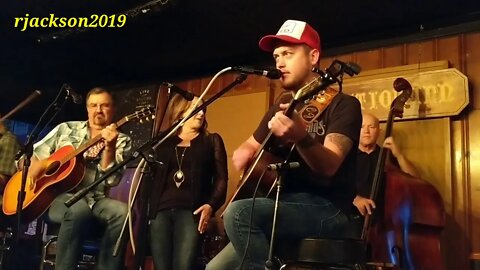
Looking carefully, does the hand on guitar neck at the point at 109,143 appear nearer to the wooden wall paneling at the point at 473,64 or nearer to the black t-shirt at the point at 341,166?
the black t-shirt at the point at 341,166

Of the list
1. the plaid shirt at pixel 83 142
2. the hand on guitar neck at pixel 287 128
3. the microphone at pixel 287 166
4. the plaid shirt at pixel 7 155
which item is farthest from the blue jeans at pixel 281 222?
the plaid shirt at pixel 7 155

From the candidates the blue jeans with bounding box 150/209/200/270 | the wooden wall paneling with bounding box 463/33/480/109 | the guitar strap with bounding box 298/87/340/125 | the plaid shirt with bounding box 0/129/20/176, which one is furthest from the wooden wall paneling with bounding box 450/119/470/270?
the plaid shirt with bounding box 0/129/20/176

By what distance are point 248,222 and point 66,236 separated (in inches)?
62.0

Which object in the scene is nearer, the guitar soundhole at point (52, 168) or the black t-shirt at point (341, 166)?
the black t-shirt at point (341, 166)

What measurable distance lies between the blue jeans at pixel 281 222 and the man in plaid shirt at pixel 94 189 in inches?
55.2

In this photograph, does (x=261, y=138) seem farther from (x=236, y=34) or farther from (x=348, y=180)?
(x=236, y=34)

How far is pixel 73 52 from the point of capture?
4695mm

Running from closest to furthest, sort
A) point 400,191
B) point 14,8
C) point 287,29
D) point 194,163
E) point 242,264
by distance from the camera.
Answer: point 242,264
point 287,29
point 400,191
point 194,163
point 14,8

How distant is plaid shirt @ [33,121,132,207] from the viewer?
135 inches

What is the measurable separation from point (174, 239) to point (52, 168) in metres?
0.98

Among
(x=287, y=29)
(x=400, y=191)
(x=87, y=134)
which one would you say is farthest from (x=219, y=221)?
(x=287, y=29)

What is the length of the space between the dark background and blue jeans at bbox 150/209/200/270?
1.43 meters

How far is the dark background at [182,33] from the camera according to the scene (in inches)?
141

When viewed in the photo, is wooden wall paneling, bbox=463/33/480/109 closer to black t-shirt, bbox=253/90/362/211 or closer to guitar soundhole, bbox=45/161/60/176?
black t-shirt, bbox=253/90/362/211
